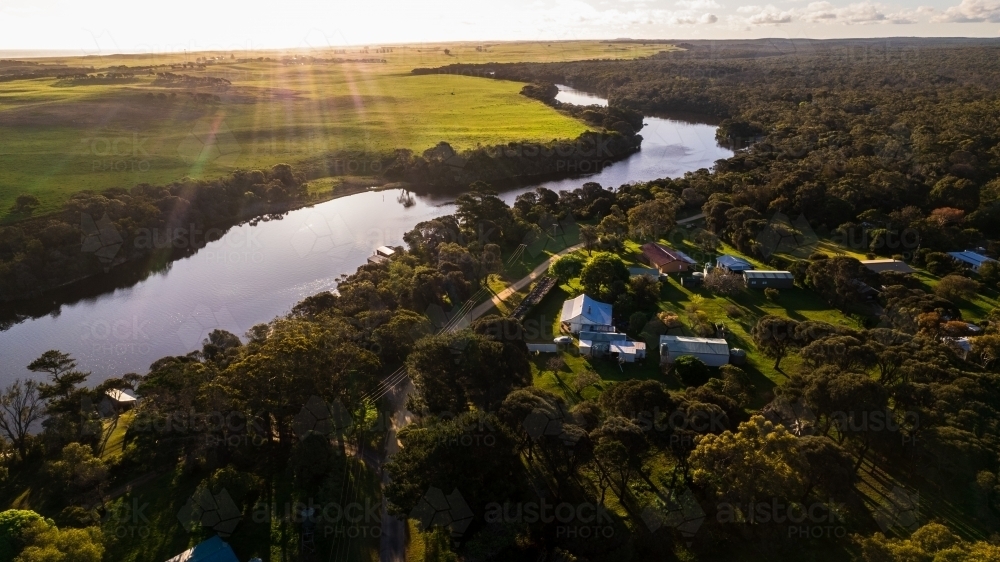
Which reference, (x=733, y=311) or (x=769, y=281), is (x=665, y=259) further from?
(x=733, y=311)

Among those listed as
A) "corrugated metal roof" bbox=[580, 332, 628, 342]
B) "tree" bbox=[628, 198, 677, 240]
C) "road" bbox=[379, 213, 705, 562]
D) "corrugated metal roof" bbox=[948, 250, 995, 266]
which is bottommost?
"road" bbox=[379, 213, 705, 562]

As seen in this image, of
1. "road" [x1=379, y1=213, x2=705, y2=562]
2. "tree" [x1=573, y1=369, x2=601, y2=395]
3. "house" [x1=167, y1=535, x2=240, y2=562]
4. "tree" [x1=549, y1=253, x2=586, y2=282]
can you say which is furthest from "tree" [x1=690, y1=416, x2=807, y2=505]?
"tree" [x1=549, y1=253, x2=586, y2=282]

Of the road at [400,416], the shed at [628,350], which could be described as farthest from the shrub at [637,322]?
the road at [400,416]

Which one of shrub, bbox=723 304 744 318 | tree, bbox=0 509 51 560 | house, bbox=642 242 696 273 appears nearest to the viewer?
tree, bbox=0 509 51 560

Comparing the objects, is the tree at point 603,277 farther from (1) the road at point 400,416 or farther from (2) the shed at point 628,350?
(2) the shed at point 628,350

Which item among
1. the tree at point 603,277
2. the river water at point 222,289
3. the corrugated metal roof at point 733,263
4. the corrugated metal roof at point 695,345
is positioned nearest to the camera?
the corrugated metal roof at point 695,345

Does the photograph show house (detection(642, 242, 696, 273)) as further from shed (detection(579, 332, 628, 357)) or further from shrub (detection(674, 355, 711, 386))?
shrub (detection(674, 355, 711, 386))

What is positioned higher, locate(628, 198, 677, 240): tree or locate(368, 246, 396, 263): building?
locate(628, 198, 677, 240): tree

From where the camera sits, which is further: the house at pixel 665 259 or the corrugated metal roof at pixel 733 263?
the house at pixel 665 259
